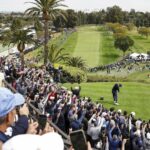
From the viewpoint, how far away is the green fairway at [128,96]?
31078 millimetres

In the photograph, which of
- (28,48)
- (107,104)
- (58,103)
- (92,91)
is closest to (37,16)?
(92,91)

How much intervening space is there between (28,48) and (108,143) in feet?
274

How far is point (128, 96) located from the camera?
36281 millimetres

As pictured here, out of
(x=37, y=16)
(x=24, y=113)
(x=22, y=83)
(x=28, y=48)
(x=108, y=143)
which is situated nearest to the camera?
(x=24, y=113)

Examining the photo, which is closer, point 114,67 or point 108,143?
point 108,143

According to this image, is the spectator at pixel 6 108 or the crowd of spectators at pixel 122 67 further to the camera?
the crowd of spectators at pixel 122 67

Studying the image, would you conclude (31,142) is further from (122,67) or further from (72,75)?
(122,67)

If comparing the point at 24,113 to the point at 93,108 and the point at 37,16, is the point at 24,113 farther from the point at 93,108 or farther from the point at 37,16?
the point at 37,16

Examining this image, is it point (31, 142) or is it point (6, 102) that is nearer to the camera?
point (31, 142)

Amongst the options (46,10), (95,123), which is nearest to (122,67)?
(46,10)

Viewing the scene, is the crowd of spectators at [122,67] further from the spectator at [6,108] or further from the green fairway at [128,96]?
the spectator at [6,108]

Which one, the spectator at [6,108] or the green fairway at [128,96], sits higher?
the spectator at [6,108]

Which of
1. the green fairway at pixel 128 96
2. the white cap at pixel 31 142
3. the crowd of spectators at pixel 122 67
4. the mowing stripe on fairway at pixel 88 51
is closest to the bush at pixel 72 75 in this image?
the green fairway at pixel 128 96

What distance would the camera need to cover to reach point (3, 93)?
11.9 ft
